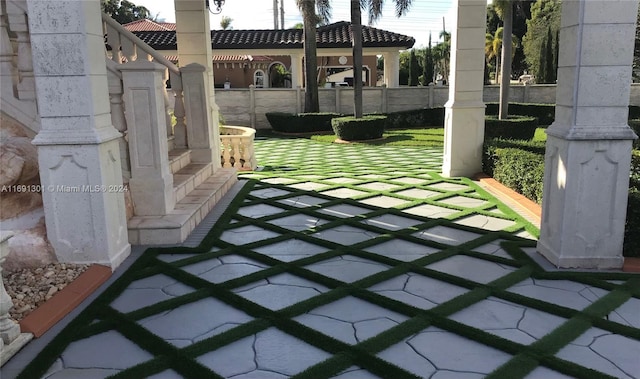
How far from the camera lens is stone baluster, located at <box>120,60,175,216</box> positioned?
4891mm

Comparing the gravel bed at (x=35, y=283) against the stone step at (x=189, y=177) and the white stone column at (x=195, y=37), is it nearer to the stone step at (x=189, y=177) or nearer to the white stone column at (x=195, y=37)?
the stone step at (x=189, y=177)

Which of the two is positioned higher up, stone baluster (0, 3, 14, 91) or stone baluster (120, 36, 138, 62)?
stone baluster (120, 36, 138, 62)

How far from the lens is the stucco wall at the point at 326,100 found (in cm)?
2028

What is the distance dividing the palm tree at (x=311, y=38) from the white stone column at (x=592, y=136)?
14.2 m

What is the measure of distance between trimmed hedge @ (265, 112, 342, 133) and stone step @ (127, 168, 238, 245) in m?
12.5

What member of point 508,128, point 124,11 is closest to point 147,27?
point 124,11

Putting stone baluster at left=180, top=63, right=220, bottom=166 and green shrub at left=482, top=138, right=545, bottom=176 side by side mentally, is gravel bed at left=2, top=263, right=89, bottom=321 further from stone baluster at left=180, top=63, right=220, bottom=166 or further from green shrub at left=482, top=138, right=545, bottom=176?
green shrub at left=482, top=138, right=545, bottom=176

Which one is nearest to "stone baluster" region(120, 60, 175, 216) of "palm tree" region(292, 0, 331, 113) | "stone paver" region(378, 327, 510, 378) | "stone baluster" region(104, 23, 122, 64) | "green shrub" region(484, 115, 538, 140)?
"stone baluster" region(104, 23, 122, 64)

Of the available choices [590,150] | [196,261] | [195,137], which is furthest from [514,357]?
[195,137]

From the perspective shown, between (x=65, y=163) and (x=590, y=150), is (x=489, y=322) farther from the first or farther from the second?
(x=65, y=163)

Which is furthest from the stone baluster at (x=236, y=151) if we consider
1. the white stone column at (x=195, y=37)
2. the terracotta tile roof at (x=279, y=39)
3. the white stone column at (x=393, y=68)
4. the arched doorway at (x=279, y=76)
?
the arched doorway at (x=279, y=76)

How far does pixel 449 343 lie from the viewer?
3.03 m

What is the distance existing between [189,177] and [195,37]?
8.89 ft

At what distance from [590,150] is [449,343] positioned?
220 centimetres
